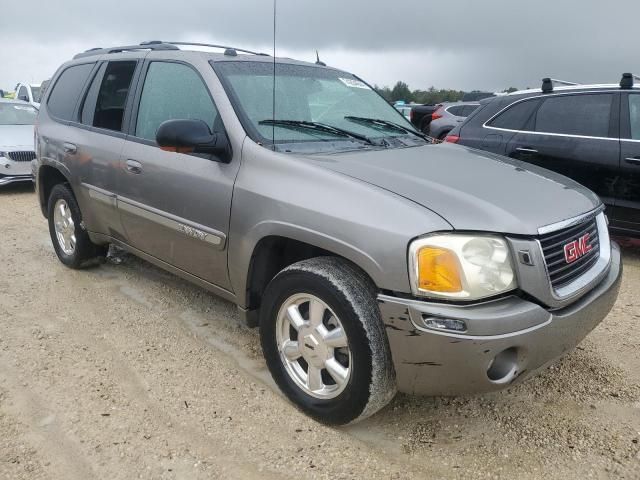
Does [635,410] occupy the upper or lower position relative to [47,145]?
lower

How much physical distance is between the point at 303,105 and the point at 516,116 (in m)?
3.33

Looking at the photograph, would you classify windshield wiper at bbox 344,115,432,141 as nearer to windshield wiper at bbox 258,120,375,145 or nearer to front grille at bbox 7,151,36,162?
windshield wiper at bbox 258,120,375,145

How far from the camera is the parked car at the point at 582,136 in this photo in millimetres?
4918

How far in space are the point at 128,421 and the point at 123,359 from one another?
66cm

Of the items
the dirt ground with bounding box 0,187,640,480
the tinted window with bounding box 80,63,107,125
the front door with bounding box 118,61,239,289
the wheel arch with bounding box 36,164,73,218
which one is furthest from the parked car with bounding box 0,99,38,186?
the front door with bounding box 118,61,239,289

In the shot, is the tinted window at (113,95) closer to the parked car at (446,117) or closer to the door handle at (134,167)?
the door handle at (134,167)

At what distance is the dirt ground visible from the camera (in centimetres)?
230

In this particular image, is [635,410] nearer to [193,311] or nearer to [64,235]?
[193,311]

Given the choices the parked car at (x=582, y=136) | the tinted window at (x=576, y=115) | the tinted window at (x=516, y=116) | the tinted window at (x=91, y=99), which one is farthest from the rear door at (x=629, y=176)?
the tinted window at (x=91, y=99)

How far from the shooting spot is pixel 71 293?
4195 millimetres

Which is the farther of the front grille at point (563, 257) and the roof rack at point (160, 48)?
the roof rack at point (160, 48)

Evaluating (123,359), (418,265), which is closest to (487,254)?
(418,265)

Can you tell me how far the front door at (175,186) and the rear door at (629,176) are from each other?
12.5ft

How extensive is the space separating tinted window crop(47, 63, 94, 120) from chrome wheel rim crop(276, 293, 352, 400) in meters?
2.93
